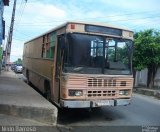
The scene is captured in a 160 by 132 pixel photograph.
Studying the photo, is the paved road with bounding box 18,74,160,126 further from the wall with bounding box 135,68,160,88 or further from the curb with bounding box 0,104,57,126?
the wall with bounding box 135,68,160,88

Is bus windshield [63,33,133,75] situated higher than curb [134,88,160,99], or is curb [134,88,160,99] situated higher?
bus windshield [63,33,133,75]

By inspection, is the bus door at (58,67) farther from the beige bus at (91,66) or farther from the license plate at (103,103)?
the license plate at (103,103)

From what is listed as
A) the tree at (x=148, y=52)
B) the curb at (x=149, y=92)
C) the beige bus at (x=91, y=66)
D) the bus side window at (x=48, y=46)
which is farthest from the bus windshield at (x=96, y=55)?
the tree at (x=148, y=52)

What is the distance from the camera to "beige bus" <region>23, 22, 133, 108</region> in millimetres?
10984

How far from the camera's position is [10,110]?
10.1 meters

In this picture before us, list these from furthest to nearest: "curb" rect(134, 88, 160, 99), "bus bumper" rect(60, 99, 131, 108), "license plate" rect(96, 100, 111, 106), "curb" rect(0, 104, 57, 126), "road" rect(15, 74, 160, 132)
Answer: "curb" rect(134, 88, 160, 99) → "license plate" rect(96, 100, 111, 106) → "road" rect(15, 74, 160, 132) → "bus bumper" rect(60, 99, 131, 108) → "curb" rect(0, 104, 57, 126)

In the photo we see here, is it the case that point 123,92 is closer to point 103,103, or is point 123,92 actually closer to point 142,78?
point 103,103

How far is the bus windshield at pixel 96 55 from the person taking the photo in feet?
36.3

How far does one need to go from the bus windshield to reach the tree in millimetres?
14815

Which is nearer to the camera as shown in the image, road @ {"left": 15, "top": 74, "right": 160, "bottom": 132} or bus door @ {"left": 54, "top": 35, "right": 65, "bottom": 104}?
road @ {"left": 15, "top": 74, "right": 160, "bottom": 132}

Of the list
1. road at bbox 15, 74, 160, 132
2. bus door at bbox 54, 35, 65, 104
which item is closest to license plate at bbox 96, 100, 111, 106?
road at bbox 15, 74, 160, 132

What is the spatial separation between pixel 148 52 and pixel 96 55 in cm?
1629

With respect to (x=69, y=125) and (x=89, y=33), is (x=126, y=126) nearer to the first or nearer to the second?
(x=69, y=125)

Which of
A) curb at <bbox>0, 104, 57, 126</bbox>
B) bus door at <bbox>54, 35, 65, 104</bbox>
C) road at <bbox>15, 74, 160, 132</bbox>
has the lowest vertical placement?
road at <bbox>15, 74, 160, 132</bbox>
